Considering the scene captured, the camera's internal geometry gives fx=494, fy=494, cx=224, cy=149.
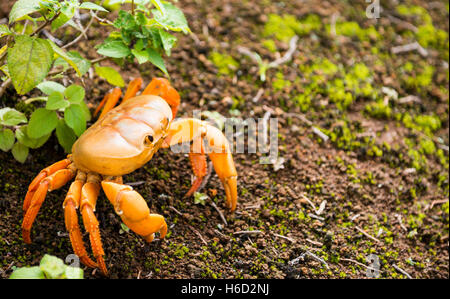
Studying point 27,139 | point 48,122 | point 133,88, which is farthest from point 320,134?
point 27,139

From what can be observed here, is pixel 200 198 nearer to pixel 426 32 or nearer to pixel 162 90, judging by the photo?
pixel 162 90

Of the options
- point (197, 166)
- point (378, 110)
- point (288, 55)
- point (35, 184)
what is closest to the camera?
point (35, 184)

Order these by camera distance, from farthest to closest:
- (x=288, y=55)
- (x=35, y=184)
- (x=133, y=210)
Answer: (x=288, y=55) → (x=35, y=184) → (x=133, y=210)

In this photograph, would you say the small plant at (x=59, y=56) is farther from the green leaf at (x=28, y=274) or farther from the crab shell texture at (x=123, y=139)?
the green leaf at (x=28, y=274)

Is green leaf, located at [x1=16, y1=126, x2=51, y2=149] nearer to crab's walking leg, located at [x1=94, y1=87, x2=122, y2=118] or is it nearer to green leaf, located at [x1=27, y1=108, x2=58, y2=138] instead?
green leaf, located at [x1=27, y1=108, x2=58, y2=138]
